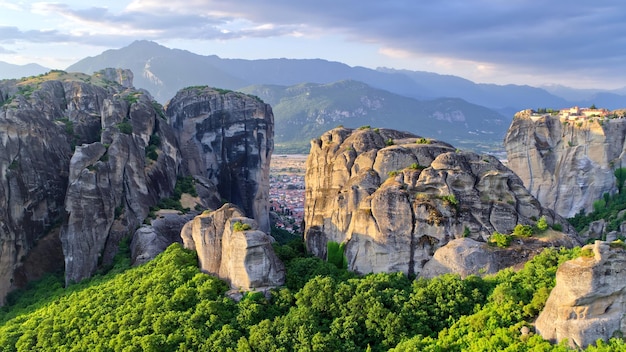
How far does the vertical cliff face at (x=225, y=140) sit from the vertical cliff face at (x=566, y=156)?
28939mm

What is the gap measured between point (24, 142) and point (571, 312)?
3788cm

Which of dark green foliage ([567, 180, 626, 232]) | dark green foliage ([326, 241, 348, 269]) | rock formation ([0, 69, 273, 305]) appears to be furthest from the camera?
dark green foliage ([567, 180, 626, 232])

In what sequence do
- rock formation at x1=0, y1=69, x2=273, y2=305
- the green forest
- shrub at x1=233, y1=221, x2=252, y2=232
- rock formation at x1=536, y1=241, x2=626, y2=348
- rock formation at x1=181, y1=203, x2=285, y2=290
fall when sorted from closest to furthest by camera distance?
rock formation at x1=536, y1=241, x2=626, y2=348 → the green forest → rock formation at x1=181, y1=203, x2=285, y2=290 → shrub at x1=233, y1=221, x2=252, y2=232 → rock formation at x1=0, y1=69, x2=273, y2=305

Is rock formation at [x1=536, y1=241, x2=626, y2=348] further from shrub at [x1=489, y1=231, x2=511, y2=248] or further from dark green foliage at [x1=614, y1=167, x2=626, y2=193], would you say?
dark green foliage at [x1=614, y1=167, x2=626, y2=193]

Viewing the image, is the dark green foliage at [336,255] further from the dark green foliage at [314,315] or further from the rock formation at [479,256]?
the rock formation at [479,256]

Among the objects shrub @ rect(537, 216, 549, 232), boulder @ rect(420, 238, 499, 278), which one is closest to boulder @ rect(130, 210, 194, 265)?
boulder @ rect(420, 238, 499, 278)

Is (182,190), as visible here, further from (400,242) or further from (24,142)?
(400,242)

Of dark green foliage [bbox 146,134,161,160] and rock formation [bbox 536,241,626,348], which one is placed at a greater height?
dark green foliage [bbox 146,134,161,160]

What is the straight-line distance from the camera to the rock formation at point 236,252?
2830cm

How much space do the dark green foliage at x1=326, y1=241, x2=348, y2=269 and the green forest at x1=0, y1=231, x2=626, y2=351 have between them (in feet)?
3.40

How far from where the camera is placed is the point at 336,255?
32.6 metres

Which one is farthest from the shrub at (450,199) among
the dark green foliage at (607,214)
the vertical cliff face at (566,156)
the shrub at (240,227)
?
the vertical cliff face at (566,156)

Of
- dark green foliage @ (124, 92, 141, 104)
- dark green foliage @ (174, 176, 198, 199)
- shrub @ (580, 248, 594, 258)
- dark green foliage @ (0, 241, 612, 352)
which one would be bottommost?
dark green foliage @ (0, 241, 612, 352)

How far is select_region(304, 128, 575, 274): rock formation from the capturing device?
30.4m
